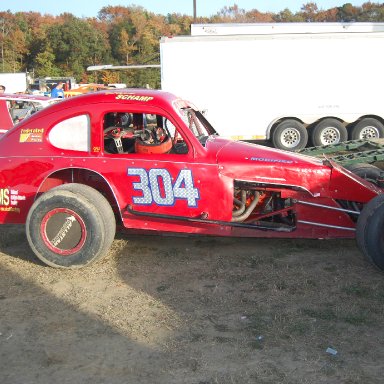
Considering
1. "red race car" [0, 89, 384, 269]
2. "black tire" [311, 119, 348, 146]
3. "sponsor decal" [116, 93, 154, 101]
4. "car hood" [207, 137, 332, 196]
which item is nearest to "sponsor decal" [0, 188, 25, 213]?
"red race car" [0, 89, 384, 269]

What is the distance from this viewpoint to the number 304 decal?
16.2 ft

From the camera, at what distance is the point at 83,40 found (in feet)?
235

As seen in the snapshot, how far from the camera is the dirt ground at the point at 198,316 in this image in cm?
325

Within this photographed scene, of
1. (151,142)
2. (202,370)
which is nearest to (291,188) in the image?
(151,142)

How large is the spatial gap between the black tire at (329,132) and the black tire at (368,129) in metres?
0.30

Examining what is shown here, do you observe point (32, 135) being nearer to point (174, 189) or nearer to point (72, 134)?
point (72, 134)

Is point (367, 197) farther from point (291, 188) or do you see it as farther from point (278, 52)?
point (278, 52)

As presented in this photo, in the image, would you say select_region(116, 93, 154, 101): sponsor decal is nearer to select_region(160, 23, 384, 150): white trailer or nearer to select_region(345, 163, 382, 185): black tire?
select_region(345, 163, 382, 185): black tire

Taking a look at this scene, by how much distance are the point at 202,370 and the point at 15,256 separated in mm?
3014

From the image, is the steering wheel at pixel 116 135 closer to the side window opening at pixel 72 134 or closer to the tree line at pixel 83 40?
the side window opening at pixel 72 134

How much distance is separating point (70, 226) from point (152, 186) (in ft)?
2.94

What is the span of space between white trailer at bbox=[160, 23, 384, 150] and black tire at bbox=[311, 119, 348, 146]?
0.08 ft

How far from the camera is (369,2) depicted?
82875 millimetres

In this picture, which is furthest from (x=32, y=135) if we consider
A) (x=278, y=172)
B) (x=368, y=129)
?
(x=368, y=129)
